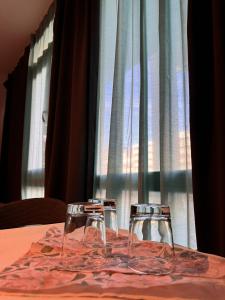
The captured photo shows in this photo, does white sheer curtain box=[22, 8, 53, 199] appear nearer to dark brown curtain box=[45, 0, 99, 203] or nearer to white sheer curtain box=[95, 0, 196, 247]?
dark brown curtain box=[45, 0, 99, 203]

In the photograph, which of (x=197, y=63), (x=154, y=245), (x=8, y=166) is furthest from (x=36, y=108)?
(x=154, y=245)

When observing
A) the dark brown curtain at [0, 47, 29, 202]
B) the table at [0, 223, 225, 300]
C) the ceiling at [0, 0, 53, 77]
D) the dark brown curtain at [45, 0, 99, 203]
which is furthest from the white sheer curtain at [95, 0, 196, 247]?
the dark brown curtain at [0, 47, 29, 202]

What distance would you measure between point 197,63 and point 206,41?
10cm

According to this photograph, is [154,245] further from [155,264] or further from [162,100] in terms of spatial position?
[162,100]

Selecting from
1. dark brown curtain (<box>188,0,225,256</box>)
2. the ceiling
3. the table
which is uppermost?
the ceiling

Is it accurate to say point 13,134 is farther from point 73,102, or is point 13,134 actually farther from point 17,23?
point 73,102

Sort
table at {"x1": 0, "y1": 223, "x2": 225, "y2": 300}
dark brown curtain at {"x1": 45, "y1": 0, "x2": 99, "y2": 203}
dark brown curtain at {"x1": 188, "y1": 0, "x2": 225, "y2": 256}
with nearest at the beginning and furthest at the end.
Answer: table at {"x1": 0, "y1": 223, "x2": 225, "y2": 300} → dark brown curtain at {"x1": 188, "y1": 0, "x2": 225, "y2": 256} → dark brown curtain at {"x1": 45, "y1": 0, "x2": 99, "y2": 203}

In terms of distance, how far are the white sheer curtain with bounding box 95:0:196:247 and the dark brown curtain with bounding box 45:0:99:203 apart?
106 millimetres

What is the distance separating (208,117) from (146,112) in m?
0.41

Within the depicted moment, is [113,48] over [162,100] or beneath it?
over

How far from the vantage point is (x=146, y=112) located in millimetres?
1589

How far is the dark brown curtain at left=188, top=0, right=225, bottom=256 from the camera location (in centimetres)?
115

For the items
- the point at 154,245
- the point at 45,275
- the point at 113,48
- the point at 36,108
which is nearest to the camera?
the point at 45,275

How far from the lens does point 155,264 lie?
52cm
